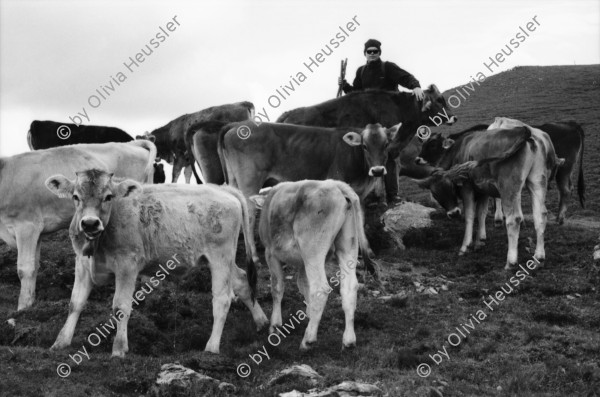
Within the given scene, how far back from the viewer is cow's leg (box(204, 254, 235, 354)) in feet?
42.9

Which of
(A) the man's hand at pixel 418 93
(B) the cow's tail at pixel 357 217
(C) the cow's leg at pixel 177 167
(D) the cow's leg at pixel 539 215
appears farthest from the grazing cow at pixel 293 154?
(C) the cow's leg at pixel 177 167

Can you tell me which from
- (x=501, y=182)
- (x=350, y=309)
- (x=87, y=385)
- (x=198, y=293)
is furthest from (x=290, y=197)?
(x=501, y=182)

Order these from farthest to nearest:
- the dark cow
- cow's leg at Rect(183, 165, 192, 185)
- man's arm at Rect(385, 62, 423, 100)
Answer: cow's leg at Rect(183, 165, 192, 185) < the dark cow < man's arm at Rect(385, 62, 423, 100)

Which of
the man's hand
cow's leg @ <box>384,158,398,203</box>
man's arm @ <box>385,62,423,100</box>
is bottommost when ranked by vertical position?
A: cow's leg @ <box>384,158,398,203</box>

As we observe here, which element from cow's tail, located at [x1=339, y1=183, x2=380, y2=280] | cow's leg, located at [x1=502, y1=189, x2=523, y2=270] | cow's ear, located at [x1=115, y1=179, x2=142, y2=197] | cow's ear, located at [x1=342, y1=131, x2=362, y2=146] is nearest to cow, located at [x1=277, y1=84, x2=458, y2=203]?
cow's ear, located at [x1=342, y1=131, x2=362, y2=146]

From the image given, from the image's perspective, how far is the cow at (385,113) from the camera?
74.6 feet

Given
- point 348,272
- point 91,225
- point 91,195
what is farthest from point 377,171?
point 91,225

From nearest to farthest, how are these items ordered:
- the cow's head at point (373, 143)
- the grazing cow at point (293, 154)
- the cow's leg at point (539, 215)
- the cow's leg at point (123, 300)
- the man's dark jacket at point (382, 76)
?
the cow's leg at point (123, 300)
the cow's head at point (373, 143)
the cow's leg at point (539, 215)
the grazing cow at point (293, 154)
the man's dark jacket at point (382, 76)

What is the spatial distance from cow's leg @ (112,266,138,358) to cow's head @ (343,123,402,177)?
280 inches

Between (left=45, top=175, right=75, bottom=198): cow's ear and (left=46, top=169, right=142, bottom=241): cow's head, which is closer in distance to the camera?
(left=46, top=169, right=142, bottom=241): cow's head

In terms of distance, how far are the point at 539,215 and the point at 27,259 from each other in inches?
428

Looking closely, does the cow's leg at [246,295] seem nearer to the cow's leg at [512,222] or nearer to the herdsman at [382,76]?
the cow's leg at [512,222]

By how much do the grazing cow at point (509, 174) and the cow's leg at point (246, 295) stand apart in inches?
267

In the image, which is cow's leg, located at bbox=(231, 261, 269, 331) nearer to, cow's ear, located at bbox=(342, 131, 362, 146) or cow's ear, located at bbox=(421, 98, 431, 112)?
cow's ear, located at bbox=(342, 131, 362, 146)
